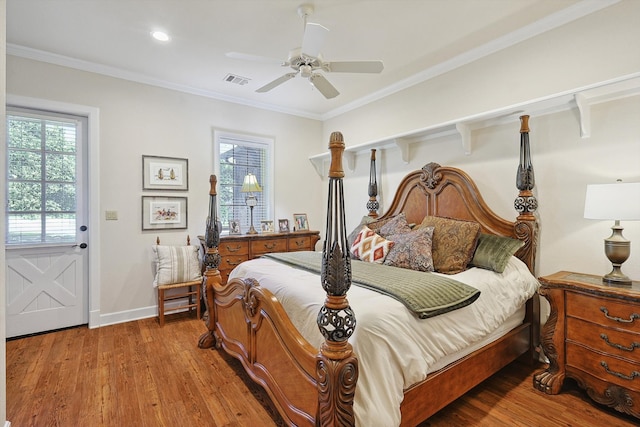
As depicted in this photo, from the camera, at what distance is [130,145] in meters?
3.51

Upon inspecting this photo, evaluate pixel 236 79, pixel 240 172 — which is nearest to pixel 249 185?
pixel 240 172

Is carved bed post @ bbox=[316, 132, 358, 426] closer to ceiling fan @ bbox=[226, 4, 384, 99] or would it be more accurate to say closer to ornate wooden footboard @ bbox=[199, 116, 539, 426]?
ornate wooden footboard @ bbox=[199, 116, 539, 426]

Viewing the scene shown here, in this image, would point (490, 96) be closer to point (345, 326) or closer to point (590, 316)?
point (590, 316)

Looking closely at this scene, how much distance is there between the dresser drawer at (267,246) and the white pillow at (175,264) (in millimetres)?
684

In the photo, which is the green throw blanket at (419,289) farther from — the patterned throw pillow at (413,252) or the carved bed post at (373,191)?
the carved bed post at (373,191)

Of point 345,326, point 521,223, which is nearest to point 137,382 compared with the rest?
point 345,326

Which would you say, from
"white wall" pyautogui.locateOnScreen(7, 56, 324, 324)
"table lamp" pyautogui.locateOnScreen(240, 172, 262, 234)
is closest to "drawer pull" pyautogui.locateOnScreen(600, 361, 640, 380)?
"table lamp" pyautogui.locateOnScreen(240, 172, 262, 234)

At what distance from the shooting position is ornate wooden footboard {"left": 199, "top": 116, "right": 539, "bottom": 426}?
132 cm

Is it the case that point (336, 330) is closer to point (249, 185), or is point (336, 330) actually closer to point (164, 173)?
point (249, 185)

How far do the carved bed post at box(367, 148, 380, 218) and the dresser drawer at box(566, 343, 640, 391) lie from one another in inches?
89.2

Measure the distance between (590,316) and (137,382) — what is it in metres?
3.12

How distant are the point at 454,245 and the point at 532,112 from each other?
1.28m

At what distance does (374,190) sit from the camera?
3912 millimetres

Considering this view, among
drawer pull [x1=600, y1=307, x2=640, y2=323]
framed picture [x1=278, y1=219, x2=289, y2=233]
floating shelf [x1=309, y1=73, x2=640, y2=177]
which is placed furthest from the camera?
framed picture [x1=278, y1=219, x2=289, y2=233]
